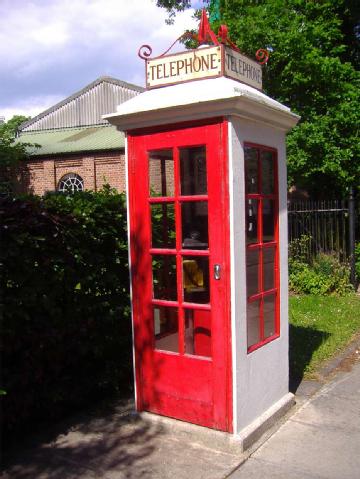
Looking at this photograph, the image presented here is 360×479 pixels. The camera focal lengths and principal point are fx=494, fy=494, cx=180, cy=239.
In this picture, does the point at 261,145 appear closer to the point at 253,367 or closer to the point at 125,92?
the point at 253,367

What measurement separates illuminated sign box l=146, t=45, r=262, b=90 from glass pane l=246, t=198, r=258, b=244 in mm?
980

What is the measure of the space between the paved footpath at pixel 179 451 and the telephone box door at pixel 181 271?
180mm

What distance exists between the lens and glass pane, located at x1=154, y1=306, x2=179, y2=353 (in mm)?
3830

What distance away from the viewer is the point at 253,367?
3.79 m

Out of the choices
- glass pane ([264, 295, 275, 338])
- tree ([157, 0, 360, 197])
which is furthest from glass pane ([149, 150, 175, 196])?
tree ([157, 0, 360, 197])

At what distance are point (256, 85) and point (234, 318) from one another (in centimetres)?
202

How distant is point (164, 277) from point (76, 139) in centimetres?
2670

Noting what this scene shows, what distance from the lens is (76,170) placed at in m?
27.1

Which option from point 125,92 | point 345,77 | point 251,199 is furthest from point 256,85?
point 125,92

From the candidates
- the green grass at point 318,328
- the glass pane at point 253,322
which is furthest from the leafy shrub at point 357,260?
the glass pane at point 253,322

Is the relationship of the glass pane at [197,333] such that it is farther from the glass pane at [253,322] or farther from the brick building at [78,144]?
the brick building at [78,144]

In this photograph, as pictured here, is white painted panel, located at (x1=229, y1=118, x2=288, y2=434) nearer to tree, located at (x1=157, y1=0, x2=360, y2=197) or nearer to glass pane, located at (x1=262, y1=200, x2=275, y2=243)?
glass pane, located at (x1=262, y1=200, x2=275, y2=243)

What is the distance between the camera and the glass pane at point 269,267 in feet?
13.2

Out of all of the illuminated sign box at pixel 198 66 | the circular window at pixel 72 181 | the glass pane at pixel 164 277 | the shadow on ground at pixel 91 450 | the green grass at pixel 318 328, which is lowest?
the shadow on ground at pixel 91 450
